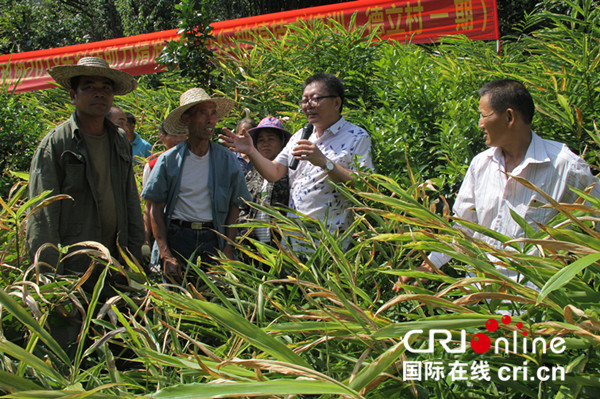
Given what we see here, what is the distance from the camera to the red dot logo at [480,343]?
51.9 inches

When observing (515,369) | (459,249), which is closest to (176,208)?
(459,249)

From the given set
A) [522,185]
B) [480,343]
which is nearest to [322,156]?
[522,185]

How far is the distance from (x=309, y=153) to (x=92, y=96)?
121 centimetres

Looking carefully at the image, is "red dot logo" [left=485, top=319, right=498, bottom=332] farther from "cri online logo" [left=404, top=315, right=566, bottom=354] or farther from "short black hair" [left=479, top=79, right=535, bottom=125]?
"short black hair" [left=479, top=79, right=535, bottom=125]

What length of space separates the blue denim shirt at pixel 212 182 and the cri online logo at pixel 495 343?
1940 mm

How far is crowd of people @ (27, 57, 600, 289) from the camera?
2.36 metres

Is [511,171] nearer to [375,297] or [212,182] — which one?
[375,297]

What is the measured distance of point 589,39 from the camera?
3344mm

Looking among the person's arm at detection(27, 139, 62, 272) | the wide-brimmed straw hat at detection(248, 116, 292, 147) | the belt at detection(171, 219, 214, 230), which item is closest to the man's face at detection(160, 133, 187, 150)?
the wide-brimmed straw hat at detection(248, 116, 292, 147)

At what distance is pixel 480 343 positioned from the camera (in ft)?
4.33

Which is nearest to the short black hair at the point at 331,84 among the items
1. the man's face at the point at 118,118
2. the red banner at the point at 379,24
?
the man's face at the point at 118,118

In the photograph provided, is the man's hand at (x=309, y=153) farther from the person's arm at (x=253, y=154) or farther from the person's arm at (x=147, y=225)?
the person's arm at (x=147, y=225)

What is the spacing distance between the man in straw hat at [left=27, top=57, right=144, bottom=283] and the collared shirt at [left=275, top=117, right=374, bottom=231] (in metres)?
0.94

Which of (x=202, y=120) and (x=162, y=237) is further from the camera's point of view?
(x=202, y=120)
